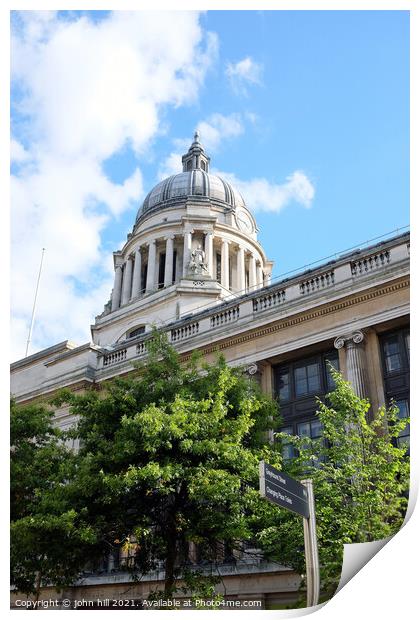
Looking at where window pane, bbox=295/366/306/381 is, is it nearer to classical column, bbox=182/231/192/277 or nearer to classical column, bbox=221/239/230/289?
classical column, bbox=182/231/192/277

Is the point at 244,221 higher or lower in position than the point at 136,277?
higher

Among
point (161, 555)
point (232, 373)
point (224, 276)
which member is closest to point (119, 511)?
point (161, 555)

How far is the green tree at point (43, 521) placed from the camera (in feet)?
53.0

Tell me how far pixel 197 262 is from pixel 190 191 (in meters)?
11.4

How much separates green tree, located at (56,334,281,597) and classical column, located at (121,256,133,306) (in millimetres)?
30159

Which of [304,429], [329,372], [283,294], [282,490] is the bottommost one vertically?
[282,490]

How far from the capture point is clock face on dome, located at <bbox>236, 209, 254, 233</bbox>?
170 feet

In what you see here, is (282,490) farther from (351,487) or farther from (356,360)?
(356,360)

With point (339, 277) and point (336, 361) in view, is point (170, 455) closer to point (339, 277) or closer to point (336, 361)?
point (336, 361)

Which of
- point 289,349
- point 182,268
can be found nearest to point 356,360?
point 289,349

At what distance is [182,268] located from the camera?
47031 mm

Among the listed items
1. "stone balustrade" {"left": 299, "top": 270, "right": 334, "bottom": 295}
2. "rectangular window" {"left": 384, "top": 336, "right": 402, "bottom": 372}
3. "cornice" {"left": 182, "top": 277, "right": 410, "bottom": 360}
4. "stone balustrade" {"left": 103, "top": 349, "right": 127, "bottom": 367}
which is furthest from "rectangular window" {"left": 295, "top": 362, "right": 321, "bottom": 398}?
"stone balustrade" {"left": 103, "top": 349, "right": 127, "bottom": 367}

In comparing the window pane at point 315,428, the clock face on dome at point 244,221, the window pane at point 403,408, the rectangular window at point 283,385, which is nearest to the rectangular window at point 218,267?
the clock face on dome at point 244,221

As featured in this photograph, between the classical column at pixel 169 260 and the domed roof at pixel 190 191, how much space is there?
151 inches
